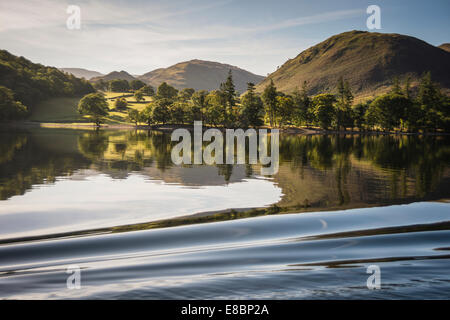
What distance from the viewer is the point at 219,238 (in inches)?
439

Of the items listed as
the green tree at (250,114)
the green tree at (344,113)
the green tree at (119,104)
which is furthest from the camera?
the green tree at (119,104)

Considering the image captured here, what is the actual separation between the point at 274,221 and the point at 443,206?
9144 mm

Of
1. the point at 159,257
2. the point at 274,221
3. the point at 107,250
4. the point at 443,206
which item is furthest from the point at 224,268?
the point at 443,206

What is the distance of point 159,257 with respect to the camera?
9.39 metres

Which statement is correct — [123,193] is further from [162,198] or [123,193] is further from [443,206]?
[443,206]

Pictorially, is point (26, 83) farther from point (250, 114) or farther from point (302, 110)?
point (302, 110)

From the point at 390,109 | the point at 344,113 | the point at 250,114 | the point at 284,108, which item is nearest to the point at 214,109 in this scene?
the point at 250,114

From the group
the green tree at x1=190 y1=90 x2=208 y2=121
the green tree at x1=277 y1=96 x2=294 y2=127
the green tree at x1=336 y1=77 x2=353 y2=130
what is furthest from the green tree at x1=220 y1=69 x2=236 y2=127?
the green tree at x1=336 y1=77 x2=353 y2=130

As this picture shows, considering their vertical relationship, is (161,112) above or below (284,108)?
below

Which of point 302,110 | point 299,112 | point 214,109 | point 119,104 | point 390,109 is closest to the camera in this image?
point 214,109

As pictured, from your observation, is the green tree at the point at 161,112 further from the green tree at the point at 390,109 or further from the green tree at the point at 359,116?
the green tree at the point at 390,109

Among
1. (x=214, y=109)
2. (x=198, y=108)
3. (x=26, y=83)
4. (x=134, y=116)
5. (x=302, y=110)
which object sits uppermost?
(x=26, y=83)

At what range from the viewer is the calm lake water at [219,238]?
25.3 feet

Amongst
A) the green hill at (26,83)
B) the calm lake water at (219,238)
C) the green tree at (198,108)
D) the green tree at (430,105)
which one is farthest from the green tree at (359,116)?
the green hill at (26,83)
